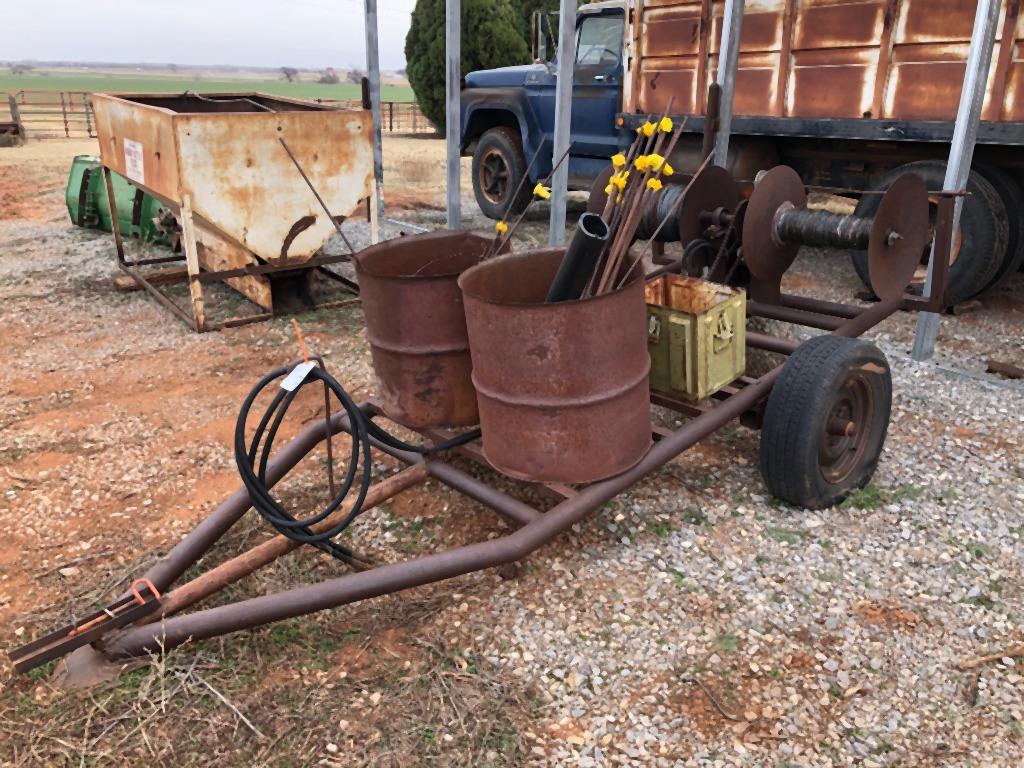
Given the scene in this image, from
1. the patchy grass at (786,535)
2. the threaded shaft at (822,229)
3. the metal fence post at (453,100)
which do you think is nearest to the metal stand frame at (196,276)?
the metal fence post at (453,100)

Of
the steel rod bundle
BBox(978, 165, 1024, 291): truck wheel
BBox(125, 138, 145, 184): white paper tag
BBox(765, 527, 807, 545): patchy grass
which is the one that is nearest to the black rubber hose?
the steel rod bundle

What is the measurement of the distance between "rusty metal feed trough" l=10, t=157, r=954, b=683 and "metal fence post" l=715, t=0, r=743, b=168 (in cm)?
174

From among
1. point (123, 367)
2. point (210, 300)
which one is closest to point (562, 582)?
point (123, 367)

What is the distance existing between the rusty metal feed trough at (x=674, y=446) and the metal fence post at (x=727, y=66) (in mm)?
1735

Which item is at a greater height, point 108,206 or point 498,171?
point 498,171

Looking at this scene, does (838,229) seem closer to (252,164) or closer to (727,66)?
(727,66)

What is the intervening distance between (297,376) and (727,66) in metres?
4.85

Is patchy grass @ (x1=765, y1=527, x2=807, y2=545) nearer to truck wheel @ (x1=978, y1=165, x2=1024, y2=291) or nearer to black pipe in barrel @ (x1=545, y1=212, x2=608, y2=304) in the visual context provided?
black pipe in barrel @ (x1=545, y1=212, x2=608, y2=304)

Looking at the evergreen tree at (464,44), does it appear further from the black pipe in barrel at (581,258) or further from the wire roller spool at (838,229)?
the black pipe in barrel at (581,258)

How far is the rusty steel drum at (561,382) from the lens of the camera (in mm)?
2545

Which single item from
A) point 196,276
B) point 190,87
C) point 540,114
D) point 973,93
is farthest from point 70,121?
point 190,87

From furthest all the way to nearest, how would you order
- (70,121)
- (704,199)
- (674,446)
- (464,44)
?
1. (70,121)
2. (464,44)
3. (704,199)
4. (674,446)

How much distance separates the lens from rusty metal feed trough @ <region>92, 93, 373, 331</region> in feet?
17.4

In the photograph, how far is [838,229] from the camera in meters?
3.84
